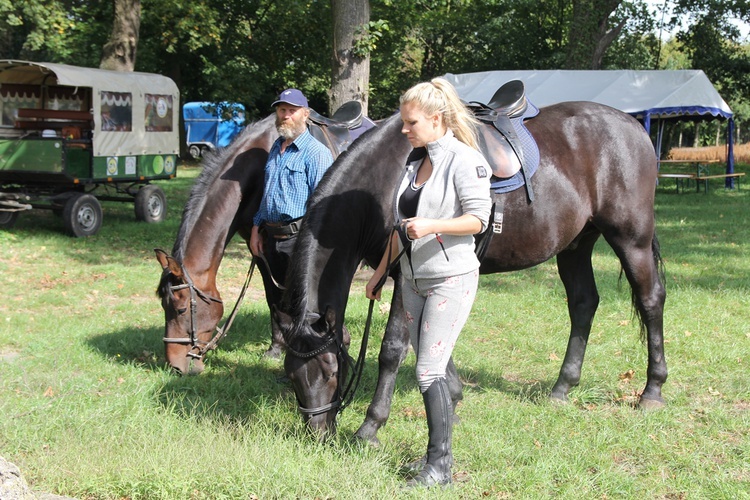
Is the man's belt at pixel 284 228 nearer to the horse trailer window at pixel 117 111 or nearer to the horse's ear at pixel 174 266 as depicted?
the horse's ear at pixel 174 266

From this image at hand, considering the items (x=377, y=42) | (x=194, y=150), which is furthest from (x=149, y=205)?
(x=194, y=150)

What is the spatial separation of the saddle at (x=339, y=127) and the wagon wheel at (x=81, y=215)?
23.1 feet

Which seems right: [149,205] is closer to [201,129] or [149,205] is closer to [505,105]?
[505,105]

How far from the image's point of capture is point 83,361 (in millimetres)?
5664

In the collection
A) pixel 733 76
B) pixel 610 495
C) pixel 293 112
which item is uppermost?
pixel 733 76

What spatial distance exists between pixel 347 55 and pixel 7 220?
6970mm

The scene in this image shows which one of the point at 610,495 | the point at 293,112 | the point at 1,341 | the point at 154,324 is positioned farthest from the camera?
the point at 154,324

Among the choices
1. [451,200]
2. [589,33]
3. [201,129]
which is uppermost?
[589,33]

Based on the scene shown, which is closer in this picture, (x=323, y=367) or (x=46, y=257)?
(x=323, y=367)

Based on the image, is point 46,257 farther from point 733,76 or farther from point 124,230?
point 733,76

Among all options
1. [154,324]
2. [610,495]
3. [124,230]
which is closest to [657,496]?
[610,495]

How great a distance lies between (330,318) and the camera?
3.81 meters

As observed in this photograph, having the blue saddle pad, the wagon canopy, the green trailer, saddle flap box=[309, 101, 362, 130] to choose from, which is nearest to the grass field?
the blue saddle pad

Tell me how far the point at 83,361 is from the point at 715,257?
8.37 m
